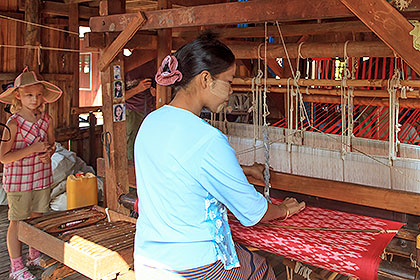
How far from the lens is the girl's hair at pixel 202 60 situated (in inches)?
65.1

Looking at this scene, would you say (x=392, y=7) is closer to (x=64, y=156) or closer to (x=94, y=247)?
(x=94, y=247)

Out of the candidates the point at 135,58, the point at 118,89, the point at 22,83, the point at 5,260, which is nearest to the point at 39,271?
the point at 5,260

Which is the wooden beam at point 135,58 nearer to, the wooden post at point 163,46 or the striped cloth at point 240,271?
the wooden post at point 163,46

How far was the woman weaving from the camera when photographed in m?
1.55

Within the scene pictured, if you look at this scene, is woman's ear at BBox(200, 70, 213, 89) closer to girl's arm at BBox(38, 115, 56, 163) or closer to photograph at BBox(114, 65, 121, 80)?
photograph at BBox(114, 65, 121, 80)

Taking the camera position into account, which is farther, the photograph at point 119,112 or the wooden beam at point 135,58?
the wooden beam at point 135,58

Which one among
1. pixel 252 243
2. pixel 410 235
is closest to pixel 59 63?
pixel 252 243

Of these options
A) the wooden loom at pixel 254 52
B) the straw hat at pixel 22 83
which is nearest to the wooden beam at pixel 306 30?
the wooden loom at pixel 254 52

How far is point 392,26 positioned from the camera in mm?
1592

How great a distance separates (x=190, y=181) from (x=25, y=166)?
226cm

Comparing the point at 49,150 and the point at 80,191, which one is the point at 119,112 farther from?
the point at 80,191

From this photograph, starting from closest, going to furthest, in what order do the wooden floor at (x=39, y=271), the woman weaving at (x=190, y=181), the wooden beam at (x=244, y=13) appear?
the woman weaving at (x=190, y=181) < the wooden beam at (x=244, y=13) < the wooden floor at (x=39, y=271)

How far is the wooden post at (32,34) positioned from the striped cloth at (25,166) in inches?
97.9

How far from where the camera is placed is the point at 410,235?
1.94m
